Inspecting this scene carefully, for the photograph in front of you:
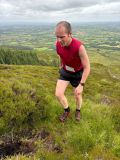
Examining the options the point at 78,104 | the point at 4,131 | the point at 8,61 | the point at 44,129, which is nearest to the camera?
the point at 4,131

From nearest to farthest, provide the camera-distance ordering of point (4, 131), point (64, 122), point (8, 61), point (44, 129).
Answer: point (4, 131), point (44, 129), point (64, 122), point (8, 61)

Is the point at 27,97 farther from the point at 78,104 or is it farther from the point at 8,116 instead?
the point at 78,104

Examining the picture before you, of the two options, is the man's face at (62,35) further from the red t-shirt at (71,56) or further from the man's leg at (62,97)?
the man's leg at (62,97)

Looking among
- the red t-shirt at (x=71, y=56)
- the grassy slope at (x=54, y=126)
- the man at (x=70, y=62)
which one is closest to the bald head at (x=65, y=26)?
the man at (x=70, y=62)

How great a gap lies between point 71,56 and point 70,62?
344 millimetres

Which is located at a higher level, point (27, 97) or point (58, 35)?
point (58, 35)

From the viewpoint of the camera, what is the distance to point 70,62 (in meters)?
8.84

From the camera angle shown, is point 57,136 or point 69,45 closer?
point 57,136

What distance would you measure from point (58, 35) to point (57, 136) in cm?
296

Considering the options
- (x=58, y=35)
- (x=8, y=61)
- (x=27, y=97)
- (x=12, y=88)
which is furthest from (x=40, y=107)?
(x=8, y=61)

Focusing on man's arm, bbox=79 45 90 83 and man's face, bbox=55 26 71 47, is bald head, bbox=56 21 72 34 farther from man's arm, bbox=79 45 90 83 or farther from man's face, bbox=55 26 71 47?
man's arm, bbox=79 45 90 83

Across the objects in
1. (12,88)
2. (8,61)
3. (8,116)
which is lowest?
(8,61)

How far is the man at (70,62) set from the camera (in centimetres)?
789

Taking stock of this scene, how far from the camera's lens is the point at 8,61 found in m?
132
